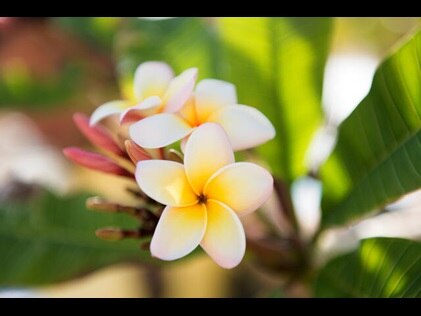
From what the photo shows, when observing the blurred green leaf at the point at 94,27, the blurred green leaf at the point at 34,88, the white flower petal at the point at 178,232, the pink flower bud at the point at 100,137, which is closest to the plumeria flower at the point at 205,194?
the white flower petal at the point at 178,232

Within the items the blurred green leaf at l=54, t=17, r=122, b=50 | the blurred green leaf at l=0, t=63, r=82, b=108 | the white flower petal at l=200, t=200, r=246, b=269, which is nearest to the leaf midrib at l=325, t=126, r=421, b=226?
the white flower petal at l=200, t=200, r=246, b=269

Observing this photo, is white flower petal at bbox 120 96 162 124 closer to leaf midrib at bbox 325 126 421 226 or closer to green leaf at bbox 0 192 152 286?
leaf midrib at bbox 325 126 421 226

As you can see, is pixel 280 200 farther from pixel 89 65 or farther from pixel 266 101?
pixel 89 65

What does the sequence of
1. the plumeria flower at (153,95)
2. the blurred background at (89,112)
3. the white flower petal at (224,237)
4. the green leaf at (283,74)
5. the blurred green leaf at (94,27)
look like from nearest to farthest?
the white flower petal at (224,237)
the plumeria flower at (153,95)
the green leaf at (283,74)
the blurred background at (89,112)
the blurred green leaf at (94,27)

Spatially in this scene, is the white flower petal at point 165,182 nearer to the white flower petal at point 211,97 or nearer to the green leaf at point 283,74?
the white flower petal at point 211,97

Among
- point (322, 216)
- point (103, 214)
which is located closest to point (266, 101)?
point (322, 216)

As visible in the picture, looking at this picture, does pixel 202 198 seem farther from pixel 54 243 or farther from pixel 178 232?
pixel 54 243
